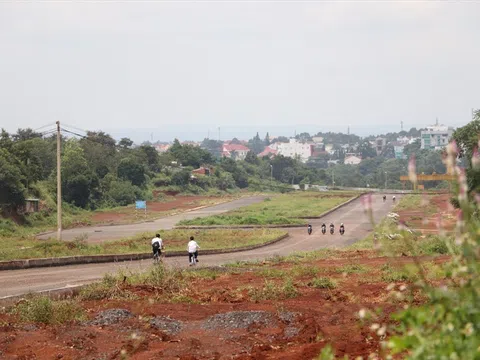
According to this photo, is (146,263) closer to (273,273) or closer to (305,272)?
(273,273)

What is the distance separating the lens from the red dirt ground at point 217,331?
1241 cm

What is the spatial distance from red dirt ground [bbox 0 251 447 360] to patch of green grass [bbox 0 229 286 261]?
41.5 ft

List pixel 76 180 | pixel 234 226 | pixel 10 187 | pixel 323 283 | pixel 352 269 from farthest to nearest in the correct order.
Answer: pixel 76 180, pixel 234 226, pixel 10 187, pixel 352 269, pixel 323 283

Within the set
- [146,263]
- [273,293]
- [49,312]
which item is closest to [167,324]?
[49,312]

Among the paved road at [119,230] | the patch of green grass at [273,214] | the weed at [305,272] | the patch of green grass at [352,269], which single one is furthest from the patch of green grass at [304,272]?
the patch of green grass at [273,214]

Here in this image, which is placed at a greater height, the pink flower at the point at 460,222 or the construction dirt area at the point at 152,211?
the construction dirt area at the point at 152,211

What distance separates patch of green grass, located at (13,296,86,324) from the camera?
Answer: 15930mm

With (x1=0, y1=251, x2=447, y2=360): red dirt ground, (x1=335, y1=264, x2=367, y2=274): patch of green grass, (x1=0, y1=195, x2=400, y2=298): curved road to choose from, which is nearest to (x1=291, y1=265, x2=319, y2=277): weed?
(x1=335, y1=264, x2=367, y2=274): patch of green grass

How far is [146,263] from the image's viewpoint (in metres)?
30.5

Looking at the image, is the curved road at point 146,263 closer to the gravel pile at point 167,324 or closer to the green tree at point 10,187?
the gravel pile at point 167,324

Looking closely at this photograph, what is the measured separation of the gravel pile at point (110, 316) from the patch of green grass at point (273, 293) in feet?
11.4

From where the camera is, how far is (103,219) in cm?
6550

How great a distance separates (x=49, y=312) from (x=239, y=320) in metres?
3.83

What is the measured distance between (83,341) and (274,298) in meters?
6.20
